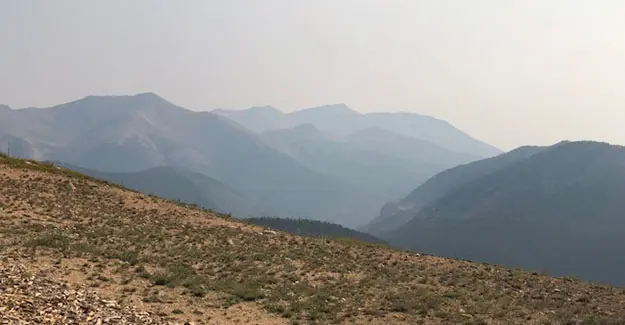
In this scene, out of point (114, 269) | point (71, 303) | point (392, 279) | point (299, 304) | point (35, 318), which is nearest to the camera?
point (35, 318)

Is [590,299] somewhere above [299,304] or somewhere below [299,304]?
above

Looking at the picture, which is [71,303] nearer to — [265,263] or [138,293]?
[138,293]

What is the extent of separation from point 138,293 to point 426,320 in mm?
13210

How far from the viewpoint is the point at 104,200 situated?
4953 centimetres

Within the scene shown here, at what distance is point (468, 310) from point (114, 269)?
59.8 ft

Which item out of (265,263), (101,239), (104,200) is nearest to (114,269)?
(101,239)

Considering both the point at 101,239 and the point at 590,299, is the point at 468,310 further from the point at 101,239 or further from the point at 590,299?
the point at 101,239

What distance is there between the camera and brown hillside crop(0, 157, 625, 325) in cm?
2006

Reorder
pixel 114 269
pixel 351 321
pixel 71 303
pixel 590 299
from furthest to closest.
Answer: pixel 590 299 < pixel 114 269 < pixel 351 321 < pixel 71 303

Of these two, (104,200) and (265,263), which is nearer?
(265,263)

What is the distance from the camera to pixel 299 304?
23.4 m

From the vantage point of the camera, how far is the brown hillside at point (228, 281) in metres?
20.1

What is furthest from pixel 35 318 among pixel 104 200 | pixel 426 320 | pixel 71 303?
pixel 104 200

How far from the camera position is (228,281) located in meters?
26.6
